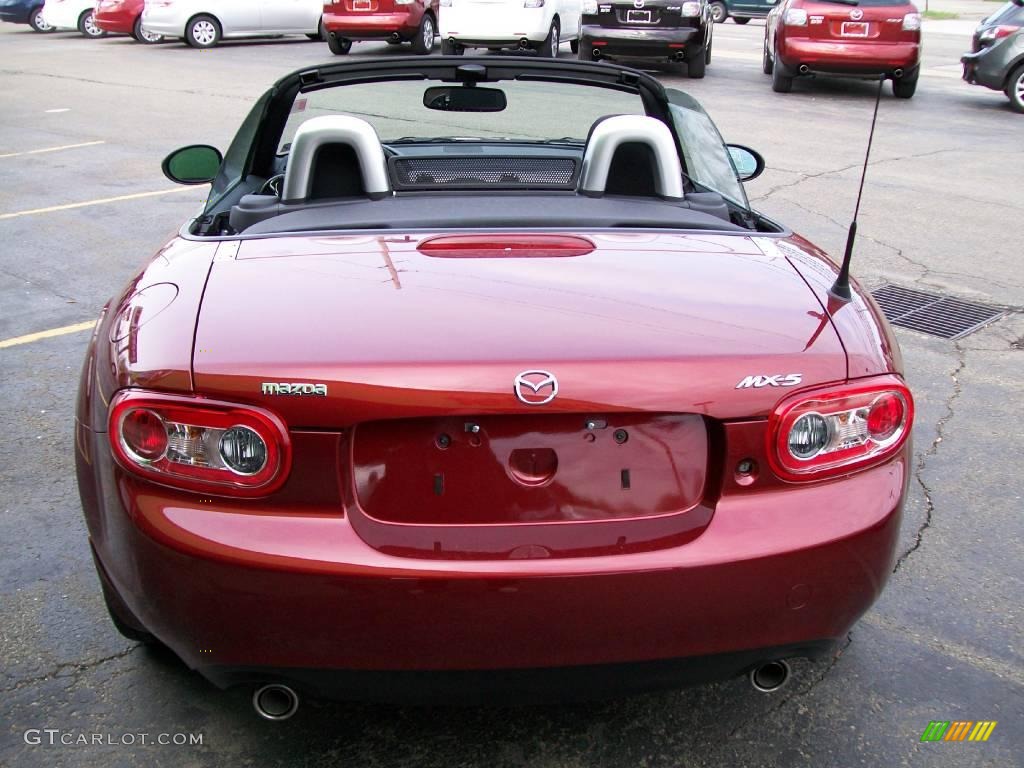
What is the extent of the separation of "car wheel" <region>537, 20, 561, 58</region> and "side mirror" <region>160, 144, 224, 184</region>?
13.3 m

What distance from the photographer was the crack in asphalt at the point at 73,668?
9.15ft

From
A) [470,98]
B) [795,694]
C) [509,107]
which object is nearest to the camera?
[795,694]

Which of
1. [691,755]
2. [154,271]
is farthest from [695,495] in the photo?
[154,271]

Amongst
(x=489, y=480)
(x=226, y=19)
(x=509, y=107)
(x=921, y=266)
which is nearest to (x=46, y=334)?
(x=509, y=107)

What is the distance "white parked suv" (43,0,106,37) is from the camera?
26.0 metres

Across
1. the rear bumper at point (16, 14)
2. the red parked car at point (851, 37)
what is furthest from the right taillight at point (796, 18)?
the rear bumper at point (16, 14)

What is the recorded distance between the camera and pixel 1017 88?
566 inches

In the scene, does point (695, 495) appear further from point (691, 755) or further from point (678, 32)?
point (678, 32)

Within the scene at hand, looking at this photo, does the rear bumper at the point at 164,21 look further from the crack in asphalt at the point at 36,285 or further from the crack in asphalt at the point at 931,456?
the crack in asphalt at the point at 931,456

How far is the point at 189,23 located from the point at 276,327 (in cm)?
2167

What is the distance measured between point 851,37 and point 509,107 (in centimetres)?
1198

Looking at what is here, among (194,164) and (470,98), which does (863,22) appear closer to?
(470,98)

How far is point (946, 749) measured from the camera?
2594 millimetres

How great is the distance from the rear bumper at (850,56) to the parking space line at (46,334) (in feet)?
38.1
